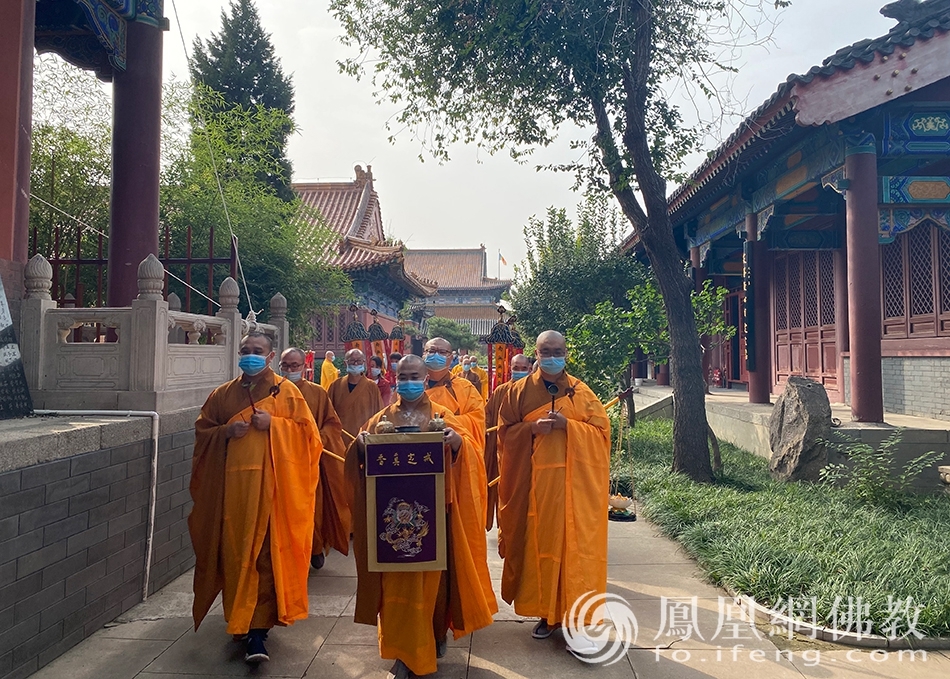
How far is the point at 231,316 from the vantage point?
19.5ft

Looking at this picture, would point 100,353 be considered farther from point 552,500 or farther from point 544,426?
point 552,500

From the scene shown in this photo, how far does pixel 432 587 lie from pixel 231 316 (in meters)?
3.61

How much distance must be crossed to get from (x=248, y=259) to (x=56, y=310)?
482 cm

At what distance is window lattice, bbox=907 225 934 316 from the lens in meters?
8.73

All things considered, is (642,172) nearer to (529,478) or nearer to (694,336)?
(694,336)

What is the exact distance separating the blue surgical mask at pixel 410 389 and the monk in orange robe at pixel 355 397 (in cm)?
253

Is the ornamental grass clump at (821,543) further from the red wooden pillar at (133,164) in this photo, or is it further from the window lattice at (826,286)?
the red wooden pillar at (133,164)

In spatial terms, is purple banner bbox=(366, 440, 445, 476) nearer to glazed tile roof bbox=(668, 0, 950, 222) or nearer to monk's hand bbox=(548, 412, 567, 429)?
monk's hand bbox=(548, 412, 567, 429)

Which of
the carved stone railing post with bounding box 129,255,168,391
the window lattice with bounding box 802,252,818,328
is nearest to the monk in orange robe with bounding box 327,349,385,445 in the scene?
the carved stone railing post with bounding box 129,255,168,391

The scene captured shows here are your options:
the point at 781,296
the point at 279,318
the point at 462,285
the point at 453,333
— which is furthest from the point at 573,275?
the point at 462,285

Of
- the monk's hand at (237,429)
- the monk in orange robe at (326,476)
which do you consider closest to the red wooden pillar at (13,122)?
the monk in orange robe at (326,476)

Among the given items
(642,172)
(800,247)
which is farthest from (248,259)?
(800,247)

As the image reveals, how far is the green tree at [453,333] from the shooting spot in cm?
3350

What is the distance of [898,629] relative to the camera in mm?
3617
